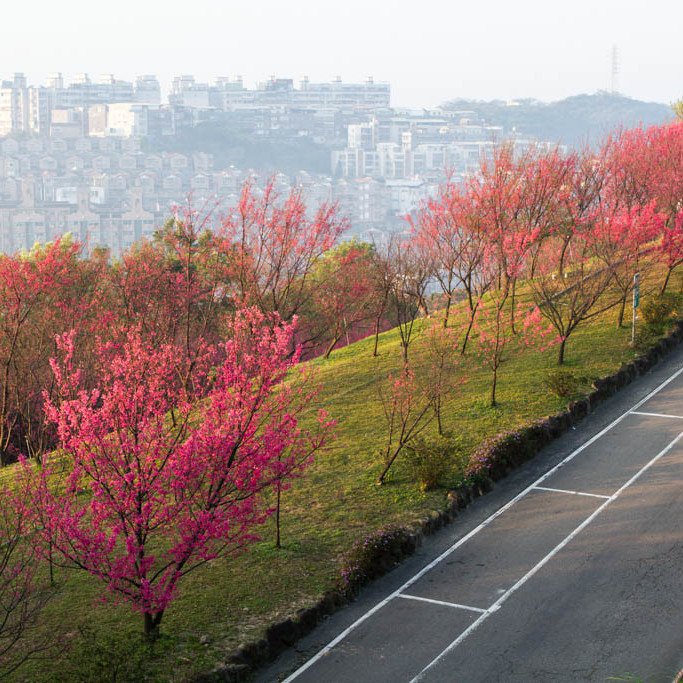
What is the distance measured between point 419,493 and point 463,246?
46.9ft

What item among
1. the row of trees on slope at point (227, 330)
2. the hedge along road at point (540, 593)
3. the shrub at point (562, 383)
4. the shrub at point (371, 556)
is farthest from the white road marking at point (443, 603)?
the shrub at point (562, 383)

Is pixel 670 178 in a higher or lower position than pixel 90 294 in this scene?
higher

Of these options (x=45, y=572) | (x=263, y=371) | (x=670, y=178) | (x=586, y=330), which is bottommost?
(x=45, y=572)

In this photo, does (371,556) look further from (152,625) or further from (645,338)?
(645,338)

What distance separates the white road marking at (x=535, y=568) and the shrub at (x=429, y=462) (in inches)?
111

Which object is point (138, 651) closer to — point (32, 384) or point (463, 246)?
point (32, 384)

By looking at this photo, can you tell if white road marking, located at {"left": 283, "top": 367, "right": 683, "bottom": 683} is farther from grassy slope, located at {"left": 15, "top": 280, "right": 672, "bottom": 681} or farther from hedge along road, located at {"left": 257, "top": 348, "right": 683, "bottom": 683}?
grassy slope, located at {"left": 15, "top": 280, "right": 672, "bottom": 681}

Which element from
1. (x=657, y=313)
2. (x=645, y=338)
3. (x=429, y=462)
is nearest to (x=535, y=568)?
(x=429, y=462)

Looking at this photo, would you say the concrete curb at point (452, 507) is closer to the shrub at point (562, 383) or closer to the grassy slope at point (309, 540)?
the grassy slope at point (309, 540)

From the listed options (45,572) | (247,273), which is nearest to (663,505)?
(45,572)

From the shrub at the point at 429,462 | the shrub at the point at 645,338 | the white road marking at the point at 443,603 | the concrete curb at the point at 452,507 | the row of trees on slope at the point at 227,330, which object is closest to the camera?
the row of trees on slope at the point at 227,330

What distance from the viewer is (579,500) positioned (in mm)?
17047

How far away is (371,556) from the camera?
1438cm

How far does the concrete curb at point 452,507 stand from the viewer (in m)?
11.9
